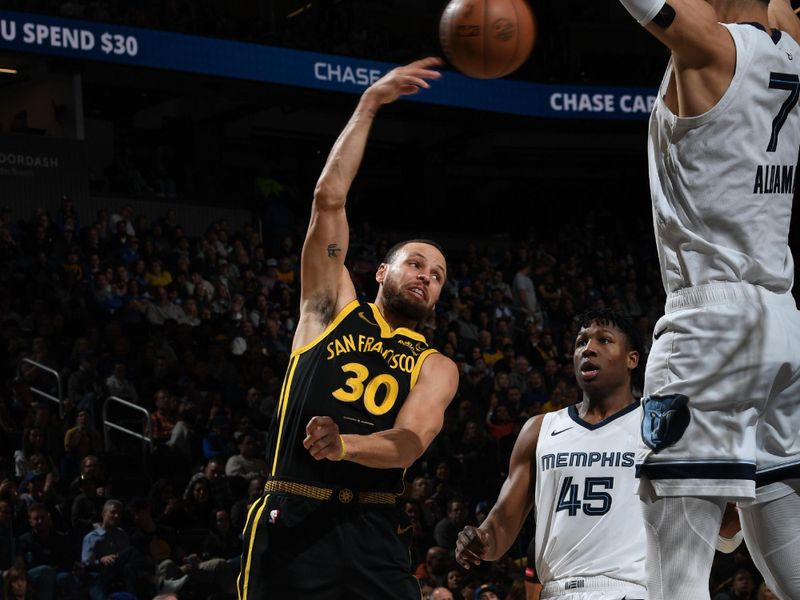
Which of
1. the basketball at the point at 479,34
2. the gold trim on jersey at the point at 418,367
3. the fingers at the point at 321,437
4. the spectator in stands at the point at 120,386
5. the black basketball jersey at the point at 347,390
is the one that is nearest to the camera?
the fingers at the point at 321,437

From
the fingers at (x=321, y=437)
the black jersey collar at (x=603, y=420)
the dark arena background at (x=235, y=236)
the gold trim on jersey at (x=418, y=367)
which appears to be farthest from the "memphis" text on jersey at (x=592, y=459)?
the dark arena background at (x=235, y=236)

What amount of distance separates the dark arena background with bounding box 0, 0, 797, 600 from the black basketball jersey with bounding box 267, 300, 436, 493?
4396 mm

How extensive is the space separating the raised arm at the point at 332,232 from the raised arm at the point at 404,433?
41 centimetres

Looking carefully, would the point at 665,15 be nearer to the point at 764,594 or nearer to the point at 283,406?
the point at 283,406

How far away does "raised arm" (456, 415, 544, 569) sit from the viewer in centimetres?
386

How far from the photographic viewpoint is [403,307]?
13.6 feet

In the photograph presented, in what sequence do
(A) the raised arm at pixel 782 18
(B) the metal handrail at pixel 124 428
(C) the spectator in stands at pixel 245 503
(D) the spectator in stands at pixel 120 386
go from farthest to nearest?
(D) the spectator in stands at pixel 120 386 → (B) the metal handrail at pixel 124 428 → (C) the spectator in stands at pixel 245 503 → (A) the raised arm at pixel 782 18

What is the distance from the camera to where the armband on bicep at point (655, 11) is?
2.27 m

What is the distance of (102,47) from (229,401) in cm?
617

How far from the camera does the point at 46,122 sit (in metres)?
16.8

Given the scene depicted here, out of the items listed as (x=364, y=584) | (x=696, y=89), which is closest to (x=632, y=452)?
(x=364, y=584)

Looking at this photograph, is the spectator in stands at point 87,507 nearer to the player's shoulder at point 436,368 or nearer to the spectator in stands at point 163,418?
the spectator in stands at point 163,418

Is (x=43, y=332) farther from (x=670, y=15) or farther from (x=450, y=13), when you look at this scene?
(x=670, y=15)

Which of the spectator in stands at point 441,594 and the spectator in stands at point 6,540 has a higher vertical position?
A: the spectator in stands at point 6,540
